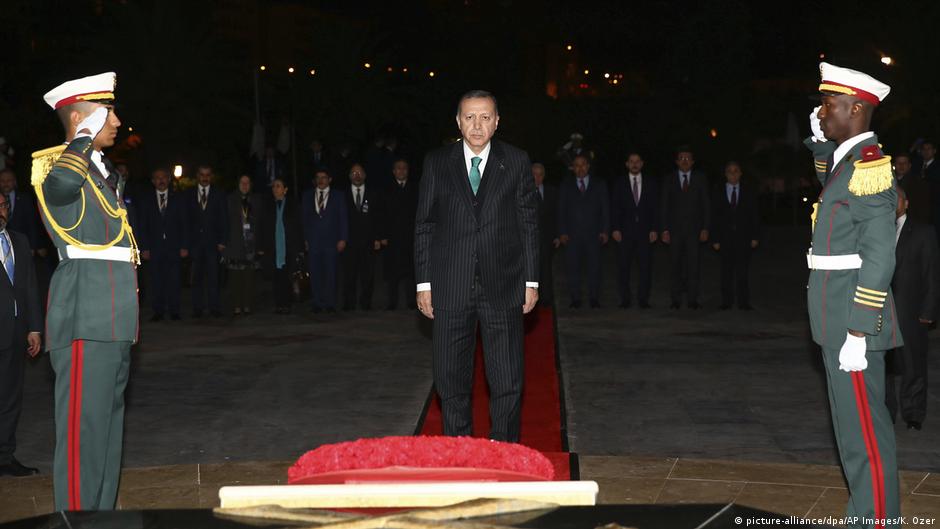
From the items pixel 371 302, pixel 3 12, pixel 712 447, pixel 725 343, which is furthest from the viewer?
pixel 3 12

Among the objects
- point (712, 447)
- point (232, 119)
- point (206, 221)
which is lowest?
point (712, 447)

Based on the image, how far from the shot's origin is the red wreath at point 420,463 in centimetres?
287

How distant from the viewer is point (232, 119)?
43.3m

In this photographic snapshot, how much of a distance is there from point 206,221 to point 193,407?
533cm

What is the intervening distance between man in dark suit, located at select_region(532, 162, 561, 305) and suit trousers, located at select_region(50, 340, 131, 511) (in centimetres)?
903

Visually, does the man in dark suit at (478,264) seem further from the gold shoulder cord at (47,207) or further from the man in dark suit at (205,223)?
the man in dark suit at (205,223)

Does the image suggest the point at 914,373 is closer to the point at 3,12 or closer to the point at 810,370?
the point at 810,370

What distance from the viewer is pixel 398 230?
48.3 ft

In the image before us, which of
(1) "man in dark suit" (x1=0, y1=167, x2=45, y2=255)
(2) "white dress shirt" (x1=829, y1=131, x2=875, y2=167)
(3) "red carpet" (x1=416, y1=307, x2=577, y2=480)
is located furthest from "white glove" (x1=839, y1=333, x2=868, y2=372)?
(1) "man in dark suit" (x1=0, y1=167, x2=45, y2=255)

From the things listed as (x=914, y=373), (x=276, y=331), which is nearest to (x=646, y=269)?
(x=276, y=331)

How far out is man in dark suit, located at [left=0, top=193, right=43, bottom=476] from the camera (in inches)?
269

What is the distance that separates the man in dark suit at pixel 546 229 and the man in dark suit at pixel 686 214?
1271mm

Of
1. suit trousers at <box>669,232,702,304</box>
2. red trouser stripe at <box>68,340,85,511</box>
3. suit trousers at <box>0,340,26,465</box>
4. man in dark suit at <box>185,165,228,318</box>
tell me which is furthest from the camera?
suit trousers at <box>669,232,702,304</box>

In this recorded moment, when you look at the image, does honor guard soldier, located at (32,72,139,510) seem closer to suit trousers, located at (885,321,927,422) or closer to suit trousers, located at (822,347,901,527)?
suit trousers, located at (822,347,901,527)
